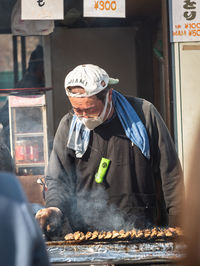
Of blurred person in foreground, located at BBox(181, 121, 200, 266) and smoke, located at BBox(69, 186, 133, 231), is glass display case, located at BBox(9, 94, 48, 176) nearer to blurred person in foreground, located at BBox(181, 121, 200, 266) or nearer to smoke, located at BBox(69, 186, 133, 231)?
smoke, located at BBox(69, 186, 133, 231)

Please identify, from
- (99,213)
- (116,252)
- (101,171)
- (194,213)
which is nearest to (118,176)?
(101,171)

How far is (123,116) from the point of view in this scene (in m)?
3.97

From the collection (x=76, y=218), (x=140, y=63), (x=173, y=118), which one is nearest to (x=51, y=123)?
(x=140, y=63)

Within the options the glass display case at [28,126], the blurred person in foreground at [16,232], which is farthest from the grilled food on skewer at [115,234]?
the glass display case at [28,126]

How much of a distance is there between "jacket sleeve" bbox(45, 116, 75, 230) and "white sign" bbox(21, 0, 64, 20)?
1.71 meters

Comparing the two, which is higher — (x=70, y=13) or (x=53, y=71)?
(x=70, y=13)

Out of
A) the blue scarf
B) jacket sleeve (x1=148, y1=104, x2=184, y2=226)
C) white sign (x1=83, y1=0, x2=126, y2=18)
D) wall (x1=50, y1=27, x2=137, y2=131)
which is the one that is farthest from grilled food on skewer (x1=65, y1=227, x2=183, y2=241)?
wall (x1=50, y1=27, x2=137, y2=131)

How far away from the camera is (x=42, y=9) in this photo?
5379mm

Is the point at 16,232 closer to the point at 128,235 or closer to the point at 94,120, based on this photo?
the point at 128,235

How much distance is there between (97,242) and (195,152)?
2384 millimetres

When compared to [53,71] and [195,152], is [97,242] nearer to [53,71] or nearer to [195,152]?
[195,152]

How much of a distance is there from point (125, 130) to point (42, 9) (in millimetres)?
2021

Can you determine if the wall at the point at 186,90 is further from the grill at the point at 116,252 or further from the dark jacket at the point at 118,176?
the grill at the point at 116,252

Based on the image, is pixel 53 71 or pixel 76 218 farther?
pixel 53 71
